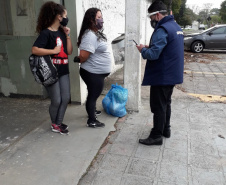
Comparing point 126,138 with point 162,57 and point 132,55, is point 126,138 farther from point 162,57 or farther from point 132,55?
point 132,55

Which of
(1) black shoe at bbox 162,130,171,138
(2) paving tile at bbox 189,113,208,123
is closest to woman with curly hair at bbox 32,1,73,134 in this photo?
(1) black shoe at bbox 162,130,171,138

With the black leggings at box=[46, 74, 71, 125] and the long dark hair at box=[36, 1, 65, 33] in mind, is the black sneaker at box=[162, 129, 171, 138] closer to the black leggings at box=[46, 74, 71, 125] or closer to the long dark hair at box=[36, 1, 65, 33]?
the black leggings at box=[46, 74, 71, 125]

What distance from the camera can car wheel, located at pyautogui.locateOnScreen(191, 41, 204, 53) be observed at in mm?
11456

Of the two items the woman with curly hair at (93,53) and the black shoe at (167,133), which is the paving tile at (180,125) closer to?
the black shoe at (167,133)

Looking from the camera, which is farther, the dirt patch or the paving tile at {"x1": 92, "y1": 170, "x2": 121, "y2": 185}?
the dirt patch

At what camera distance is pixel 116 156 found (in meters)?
2.82

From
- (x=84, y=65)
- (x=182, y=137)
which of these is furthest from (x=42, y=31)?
(x=182, y=137)

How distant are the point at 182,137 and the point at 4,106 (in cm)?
323

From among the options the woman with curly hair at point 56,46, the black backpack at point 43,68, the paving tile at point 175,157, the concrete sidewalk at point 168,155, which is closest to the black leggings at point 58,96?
the woman with curly hair at point 56,46

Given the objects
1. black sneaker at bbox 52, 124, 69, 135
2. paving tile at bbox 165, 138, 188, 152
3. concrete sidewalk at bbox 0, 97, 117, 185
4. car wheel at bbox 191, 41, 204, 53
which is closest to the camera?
concrete sidewalk at bbox 0, 97, 117, 185

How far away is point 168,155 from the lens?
112 inches

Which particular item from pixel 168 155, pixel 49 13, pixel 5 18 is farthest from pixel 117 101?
pixel 5 18

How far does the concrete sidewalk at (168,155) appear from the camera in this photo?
2434mm

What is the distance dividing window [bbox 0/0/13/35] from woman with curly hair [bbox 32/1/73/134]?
1.73 meters
